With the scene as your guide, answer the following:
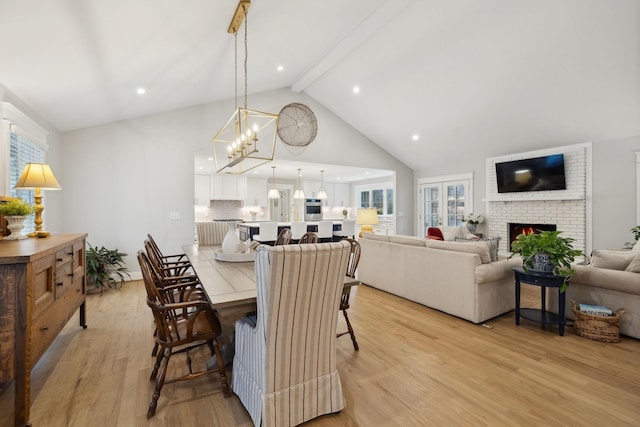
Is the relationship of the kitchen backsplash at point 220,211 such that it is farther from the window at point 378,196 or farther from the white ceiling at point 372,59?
the window at point 378,196

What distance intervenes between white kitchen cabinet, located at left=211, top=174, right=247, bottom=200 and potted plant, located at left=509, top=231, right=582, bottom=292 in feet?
23.8

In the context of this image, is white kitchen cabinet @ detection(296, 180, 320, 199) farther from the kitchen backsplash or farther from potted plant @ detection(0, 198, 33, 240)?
potted plant @ detection(0, 198, 33, 240)

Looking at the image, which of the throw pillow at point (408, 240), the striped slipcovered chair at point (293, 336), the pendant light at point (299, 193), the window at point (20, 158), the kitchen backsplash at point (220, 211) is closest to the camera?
the striped slipcovered chair at point (293, 336)

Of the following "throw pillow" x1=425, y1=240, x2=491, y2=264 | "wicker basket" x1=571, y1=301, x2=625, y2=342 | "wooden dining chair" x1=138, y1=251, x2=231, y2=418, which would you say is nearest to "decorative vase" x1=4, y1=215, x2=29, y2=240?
"wooden dining chair" x1=138, y1=251, x2=231, y2=418

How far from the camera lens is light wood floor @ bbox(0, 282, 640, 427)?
1.76m

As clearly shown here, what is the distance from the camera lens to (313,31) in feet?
13.4

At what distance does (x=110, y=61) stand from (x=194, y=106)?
2517mm

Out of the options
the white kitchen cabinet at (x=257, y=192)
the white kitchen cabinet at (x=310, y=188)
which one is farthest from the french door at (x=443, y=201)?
the white kitchen cabinet at (x=257, y=192)

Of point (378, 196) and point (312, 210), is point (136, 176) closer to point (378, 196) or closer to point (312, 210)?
point (312, 210)

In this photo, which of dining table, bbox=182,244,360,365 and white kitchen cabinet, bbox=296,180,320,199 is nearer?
dining table, bbox=182,244,360,365

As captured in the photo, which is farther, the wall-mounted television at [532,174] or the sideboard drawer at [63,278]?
the wall-mounted television at [532,174]

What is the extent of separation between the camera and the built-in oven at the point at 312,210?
10562 mm

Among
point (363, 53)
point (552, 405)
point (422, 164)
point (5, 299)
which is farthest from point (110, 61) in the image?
point (422, 164)

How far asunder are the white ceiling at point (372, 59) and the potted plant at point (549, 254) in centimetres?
268
